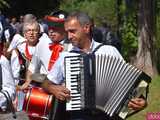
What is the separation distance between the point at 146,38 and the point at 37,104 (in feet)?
28.0

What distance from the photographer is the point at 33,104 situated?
705 cm

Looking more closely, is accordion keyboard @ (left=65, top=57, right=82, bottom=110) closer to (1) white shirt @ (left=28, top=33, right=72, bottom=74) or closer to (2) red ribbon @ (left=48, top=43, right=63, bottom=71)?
(2) red ribbon @ (left=48, top=43, right=63, bottom=71)

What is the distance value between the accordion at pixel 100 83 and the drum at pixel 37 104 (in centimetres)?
63

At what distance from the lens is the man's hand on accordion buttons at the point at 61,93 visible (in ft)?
19.8

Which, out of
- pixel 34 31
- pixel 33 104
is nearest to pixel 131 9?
pixel 34 31

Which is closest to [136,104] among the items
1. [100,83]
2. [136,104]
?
[136,104]

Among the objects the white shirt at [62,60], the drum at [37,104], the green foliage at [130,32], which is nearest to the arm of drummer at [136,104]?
the white shirt at [62,60]

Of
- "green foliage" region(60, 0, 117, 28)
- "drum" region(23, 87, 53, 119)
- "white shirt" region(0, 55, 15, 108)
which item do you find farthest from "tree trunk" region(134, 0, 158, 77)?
"green foliage" region(60, 0, 117, 28)

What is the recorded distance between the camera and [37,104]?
703cm

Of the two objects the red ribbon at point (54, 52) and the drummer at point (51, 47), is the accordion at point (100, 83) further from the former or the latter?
the red ribbon at point (54, 52)

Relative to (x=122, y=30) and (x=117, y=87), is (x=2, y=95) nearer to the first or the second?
(x=117, y=87)

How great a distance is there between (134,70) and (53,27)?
7.89 feet

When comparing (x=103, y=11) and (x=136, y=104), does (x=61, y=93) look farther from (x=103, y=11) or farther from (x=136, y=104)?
(x=103, y=11)

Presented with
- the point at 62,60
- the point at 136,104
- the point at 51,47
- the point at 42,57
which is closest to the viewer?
the point at 136,104
